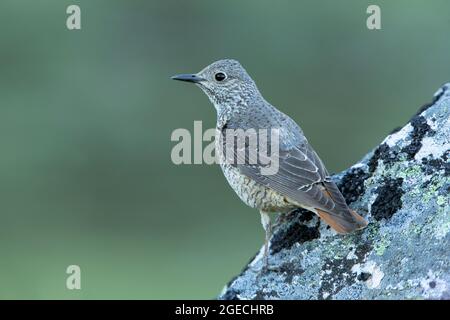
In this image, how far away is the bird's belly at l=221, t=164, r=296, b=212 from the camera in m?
7.35

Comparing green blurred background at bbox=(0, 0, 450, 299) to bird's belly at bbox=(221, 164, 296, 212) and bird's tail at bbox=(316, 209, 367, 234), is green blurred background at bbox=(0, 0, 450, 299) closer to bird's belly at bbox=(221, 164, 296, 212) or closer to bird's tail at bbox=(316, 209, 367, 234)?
bird's belly at bbox=(221, 164, 296, 212)

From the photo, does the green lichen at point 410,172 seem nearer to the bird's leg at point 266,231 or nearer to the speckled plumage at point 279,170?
the speckled plumage at point 279,170

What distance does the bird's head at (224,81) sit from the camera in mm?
8516

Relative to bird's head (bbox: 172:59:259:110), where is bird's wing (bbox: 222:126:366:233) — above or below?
below

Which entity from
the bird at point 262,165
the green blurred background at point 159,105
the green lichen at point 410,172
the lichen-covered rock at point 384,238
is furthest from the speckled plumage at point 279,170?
the green blurred background at point 159,105

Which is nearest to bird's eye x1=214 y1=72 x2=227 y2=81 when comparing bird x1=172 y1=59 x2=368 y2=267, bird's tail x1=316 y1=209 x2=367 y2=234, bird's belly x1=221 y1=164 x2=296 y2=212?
bird x1=172 y1=59 x2=368 y2=267

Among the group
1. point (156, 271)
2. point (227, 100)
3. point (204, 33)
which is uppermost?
point (204, 33)

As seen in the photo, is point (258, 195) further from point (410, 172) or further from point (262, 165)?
point (410, 172)

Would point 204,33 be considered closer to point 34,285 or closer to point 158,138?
point 158,138

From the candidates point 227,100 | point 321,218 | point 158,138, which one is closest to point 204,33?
point 158,138

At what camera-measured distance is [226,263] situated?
44.1 feet

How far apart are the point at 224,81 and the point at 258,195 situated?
59.3 inches

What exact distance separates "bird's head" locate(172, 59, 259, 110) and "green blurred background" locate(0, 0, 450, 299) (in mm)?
4832
